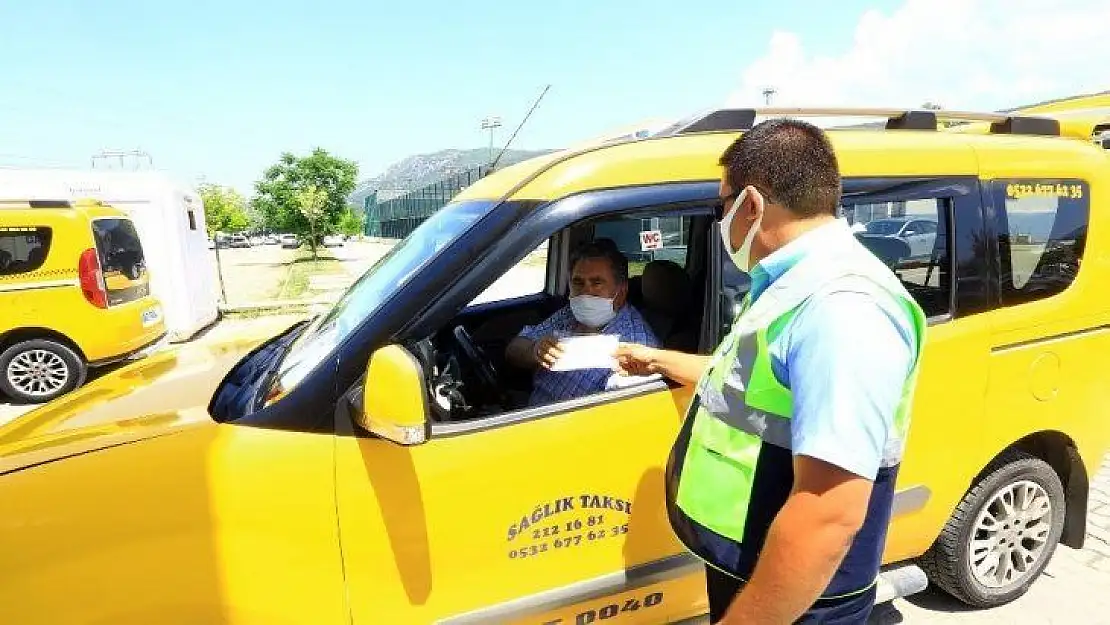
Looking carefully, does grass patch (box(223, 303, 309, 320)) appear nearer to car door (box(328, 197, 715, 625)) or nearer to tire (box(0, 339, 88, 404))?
tire (box(0, 339, 88, 404))

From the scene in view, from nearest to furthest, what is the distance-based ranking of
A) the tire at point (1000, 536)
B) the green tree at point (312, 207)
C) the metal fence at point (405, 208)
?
the tire at point (1000, 536) → the green tree at point (312, 207) → the metal fence at point (405, 208)

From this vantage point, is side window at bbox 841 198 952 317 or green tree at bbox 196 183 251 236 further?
green tree at bbox 196 183 251 236

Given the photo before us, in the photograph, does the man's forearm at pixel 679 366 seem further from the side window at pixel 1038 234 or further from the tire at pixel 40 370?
the tire at pixel 40 370

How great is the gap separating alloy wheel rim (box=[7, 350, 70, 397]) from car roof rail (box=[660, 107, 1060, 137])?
7.92m

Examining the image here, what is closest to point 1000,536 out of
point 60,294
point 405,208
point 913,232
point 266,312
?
point 913,232

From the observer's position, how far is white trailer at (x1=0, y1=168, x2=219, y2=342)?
367 inches

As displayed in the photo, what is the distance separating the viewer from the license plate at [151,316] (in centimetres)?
778

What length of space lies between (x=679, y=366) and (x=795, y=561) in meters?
0.90

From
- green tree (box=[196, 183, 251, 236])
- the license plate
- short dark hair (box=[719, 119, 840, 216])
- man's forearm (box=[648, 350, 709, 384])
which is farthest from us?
green tree (box=[196, 183, 251, 236])

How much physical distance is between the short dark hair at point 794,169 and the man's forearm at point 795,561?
0.55 meters

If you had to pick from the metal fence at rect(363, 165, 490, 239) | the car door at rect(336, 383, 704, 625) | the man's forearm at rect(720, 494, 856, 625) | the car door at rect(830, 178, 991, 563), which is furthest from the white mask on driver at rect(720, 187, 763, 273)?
the metal fence at rect(363, 165, 490, 239)

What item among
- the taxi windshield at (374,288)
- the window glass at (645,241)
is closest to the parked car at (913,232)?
the window glass at (645,241)

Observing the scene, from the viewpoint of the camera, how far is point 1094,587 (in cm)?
293

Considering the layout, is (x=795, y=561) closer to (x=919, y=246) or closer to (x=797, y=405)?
(x=797, y=405)
